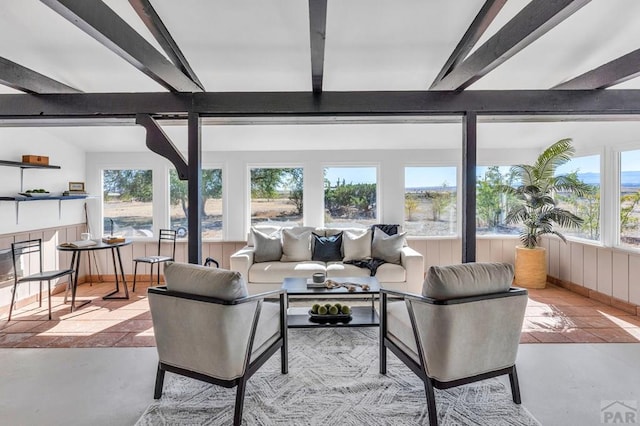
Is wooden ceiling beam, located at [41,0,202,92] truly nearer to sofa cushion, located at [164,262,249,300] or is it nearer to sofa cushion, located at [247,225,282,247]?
sofa cushion, located at [164,262,249,300]

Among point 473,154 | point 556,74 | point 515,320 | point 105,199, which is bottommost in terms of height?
point 515,320

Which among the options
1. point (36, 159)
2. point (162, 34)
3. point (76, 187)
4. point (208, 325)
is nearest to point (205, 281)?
point (208, 325)

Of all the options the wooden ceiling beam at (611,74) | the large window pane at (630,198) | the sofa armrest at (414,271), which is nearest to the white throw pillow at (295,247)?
the sofa armrest at (414,271)

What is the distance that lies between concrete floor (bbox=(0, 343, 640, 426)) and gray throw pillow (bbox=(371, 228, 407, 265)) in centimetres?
180

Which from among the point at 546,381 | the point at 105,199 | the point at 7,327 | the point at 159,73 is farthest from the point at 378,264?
the point at 105,199

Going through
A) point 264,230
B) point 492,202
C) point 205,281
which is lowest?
point 205,281

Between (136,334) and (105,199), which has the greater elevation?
(105,199)

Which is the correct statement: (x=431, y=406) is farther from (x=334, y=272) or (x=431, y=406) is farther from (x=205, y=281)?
(x=334, y=272)

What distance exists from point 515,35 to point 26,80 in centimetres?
381

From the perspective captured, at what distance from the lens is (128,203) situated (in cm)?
564

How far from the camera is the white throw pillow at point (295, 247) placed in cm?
475

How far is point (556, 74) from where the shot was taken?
3.38 m

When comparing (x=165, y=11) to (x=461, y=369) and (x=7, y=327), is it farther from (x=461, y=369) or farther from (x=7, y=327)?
(x=7, y=327)

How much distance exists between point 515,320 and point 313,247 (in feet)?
10.0
